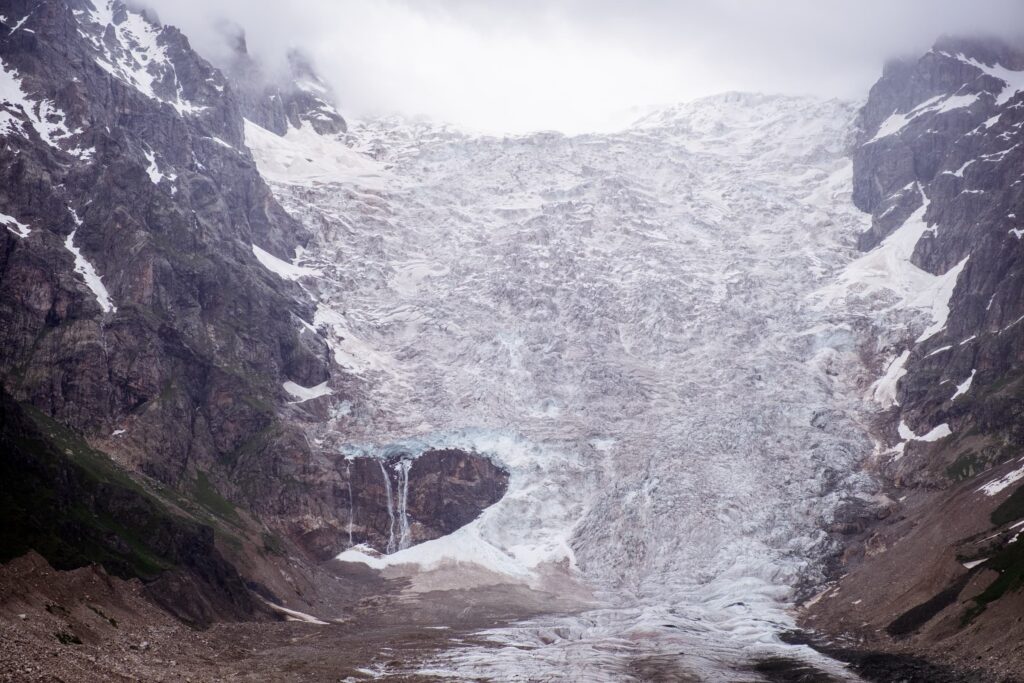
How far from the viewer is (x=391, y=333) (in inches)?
7618

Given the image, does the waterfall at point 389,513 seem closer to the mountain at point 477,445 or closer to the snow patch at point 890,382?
the mountain at point 477,445

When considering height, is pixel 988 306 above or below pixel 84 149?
below

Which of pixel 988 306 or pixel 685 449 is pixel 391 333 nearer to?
pixel 685 449

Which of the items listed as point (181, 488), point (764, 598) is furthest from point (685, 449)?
point (181, 488)

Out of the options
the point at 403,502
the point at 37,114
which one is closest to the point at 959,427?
the point at 403,502

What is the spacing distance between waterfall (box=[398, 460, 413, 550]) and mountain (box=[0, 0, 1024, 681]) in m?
0.38

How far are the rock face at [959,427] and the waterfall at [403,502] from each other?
64342 mm

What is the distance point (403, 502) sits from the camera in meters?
153

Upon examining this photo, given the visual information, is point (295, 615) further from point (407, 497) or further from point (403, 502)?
point (407, 497)

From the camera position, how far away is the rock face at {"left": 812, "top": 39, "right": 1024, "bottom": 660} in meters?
88.6

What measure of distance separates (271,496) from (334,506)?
34.4 ft

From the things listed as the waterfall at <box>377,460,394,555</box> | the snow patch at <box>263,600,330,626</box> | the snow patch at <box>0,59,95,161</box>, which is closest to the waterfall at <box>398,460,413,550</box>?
the waterfall at <box>377,460,394,555</box>

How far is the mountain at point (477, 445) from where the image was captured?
285 ft

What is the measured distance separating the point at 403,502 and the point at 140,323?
1927 inches
